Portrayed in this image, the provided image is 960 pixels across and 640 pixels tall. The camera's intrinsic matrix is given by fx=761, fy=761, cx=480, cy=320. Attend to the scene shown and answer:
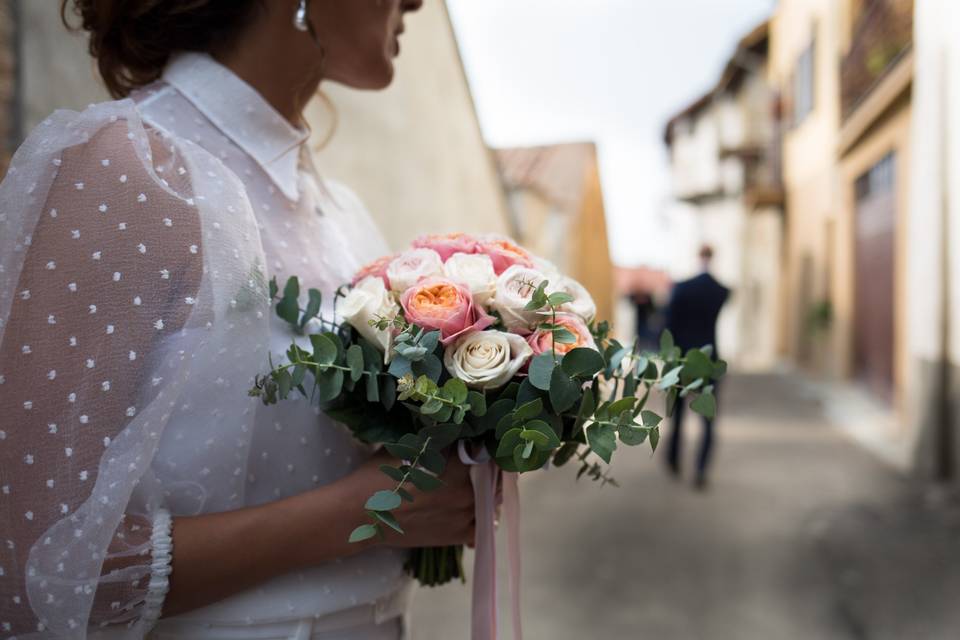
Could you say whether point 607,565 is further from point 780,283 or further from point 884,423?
point 780,283

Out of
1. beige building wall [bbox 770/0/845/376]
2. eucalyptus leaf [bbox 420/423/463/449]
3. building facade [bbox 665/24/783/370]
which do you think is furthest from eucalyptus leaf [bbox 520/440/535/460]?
building facade [bbox 665/24/783/370]

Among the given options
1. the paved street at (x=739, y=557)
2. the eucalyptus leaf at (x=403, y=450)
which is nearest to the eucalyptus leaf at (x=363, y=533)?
the eucalyptus leaf at (x=403, y=450)

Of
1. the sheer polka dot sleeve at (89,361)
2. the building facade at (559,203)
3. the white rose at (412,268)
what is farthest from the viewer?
the building facade at (559,203)

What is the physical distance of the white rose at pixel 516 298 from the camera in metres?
1.10

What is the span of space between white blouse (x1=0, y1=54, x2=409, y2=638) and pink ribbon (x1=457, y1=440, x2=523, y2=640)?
0.83ft

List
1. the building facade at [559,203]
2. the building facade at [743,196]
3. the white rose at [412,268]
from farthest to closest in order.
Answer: the building facade at [743,196] < the building facade at [559,203] < the white rose at [412,268]

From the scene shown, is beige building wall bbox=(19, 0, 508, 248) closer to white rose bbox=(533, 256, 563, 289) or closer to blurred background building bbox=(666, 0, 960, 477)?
white rose bbox=(533, 256, 563, 289)

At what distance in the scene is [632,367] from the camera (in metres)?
1.24

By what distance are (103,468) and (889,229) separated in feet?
30.0

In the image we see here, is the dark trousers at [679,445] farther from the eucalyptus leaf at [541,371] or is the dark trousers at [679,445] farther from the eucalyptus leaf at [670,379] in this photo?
the eucalyptus leaf at [541,371]

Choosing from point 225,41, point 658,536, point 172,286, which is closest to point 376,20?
point 225,41

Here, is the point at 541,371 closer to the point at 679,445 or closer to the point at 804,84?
the point at 679,445

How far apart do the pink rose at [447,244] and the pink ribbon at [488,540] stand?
32cm

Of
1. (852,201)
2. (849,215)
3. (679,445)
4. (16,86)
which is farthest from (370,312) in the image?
(849,215)
